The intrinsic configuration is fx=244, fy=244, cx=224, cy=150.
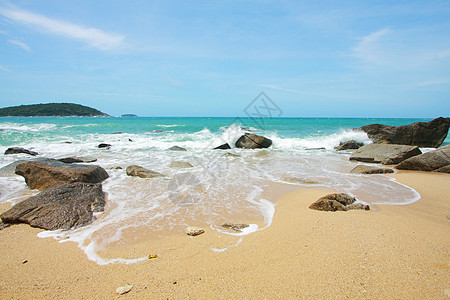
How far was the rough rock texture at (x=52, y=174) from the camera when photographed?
5.61 m

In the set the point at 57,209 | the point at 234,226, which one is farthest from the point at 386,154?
the point at 57,209

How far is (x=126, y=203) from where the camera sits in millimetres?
4785

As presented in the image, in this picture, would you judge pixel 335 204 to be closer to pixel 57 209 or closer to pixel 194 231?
pixel 194 231

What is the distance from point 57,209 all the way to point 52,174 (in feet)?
7.47

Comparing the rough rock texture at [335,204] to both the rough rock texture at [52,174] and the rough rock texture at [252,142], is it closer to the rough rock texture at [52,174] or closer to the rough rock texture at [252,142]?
the rough rock texture at [52,174]

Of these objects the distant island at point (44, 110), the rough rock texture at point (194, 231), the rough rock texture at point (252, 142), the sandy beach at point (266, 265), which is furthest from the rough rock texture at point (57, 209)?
the distant island at point (44, 110)

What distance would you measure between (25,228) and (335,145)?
15.9m

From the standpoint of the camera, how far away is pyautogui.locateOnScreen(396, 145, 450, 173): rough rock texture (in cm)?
796

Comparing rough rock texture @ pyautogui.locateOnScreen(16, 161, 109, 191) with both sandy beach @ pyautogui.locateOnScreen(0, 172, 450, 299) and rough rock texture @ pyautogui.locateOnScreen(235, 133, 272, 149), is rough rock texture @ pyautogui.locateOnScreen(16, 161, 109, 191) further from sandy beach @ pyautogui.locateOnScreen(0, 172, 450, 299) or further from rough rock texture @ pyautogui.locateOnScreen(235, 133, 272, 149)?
rough rock texture @ pyautogui.locateOnScreen(235, 133, 272, 149)

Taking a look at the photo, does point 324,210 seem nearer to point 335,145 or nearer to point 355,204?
point 355,204

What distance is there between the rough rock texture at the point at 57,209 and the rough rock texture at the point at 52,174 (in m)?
1.08

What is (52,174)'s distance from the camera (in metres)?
5.69

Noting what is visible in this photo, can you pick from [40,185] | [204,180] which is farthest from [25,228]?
[204,180]

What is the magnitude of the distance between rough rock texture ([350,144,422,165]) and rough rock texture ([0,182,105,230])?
32.8 ft
